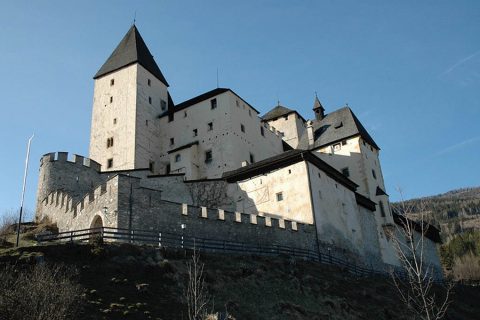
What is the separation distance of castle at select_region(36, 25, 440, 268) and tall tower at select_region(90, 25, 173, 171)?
5.0 inches

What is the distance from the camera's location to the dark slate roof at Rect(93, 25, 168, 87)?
54812 millimetres

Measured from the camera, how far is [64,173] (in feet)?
132

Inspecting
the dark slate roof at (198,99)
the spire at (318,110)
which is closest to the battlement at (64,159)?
the dark slate roof at (198,99)

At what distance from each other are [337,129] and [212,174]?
51.2 ft

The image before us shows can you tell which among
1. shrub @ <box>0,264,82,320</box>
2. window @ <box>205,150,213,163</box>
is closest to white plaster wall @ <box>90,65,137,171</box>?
window @ <box>205,150,213,163</box>

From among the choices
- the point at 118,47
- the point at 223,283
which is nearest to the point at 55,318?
the point at 223,283

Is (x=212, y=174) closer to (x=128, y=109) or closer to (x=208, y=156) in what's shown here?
(x=208, y=156)

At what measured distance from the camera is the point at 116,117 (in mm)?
51844

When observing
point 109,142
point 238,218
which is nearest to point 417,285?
point 238,218

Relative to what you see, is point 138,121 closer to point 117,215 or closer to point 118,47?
point 118,47

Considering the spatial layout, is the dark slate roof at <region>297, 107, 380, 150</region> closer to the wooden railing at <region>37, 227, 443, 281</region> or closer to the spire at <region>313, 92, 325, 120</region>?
the spire at <region>313, 92, 325, 120</region>

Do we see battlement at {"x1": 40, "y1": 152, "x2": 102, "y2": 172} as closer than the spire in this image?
Yes

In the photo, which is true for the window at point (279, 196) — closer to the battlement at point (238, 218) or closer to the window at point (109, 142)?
the battlement at point (238, 218)

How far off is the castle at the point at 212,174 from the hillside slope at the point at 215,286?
337 cm
